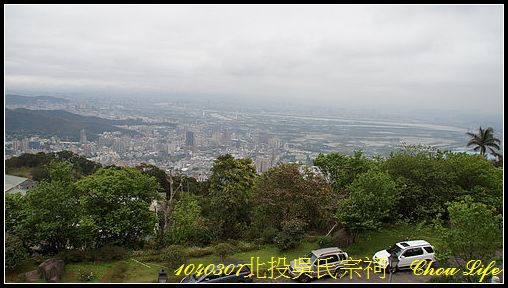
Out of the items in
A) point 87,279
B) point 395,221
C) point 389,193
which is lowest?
point 87,279

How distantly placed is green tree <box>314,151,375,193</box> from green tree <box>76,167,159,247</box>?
7.79 metres

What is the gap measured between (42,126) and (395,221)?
3103 cm

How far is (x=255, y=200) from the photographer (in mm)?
15438

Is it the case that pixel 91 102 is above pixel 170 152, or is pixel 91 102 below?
above

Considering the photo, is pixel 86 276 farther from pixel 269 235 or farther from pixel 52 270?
pixel 269 235

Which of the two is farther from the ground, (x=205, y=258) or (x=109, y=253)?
(x=109, y=253)

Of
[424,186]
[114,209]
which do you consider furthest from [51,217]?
[424,186]

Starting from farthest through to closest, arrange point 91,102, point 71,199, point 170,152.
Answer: point 91,102, point 170,152, point 71,199

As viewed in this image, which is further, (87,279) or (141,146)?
(141,146)

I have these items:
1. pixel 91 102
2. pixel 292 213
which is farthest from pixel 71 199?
pixel 91 102

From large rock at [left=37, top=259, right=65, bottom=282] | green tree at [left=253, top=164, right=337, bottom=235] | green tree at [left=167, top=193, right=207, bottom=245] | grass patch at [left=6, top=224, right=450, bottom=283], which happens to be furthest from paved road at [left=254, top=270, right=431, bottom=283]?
large rock at [left=37, top=259, right=65, bottom=282]

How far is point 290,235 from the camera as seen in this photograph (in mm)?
13703

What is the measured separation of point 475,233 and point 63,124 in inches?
1398

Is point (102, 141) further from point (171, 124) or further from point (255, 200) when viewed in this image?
point (255, 200)
